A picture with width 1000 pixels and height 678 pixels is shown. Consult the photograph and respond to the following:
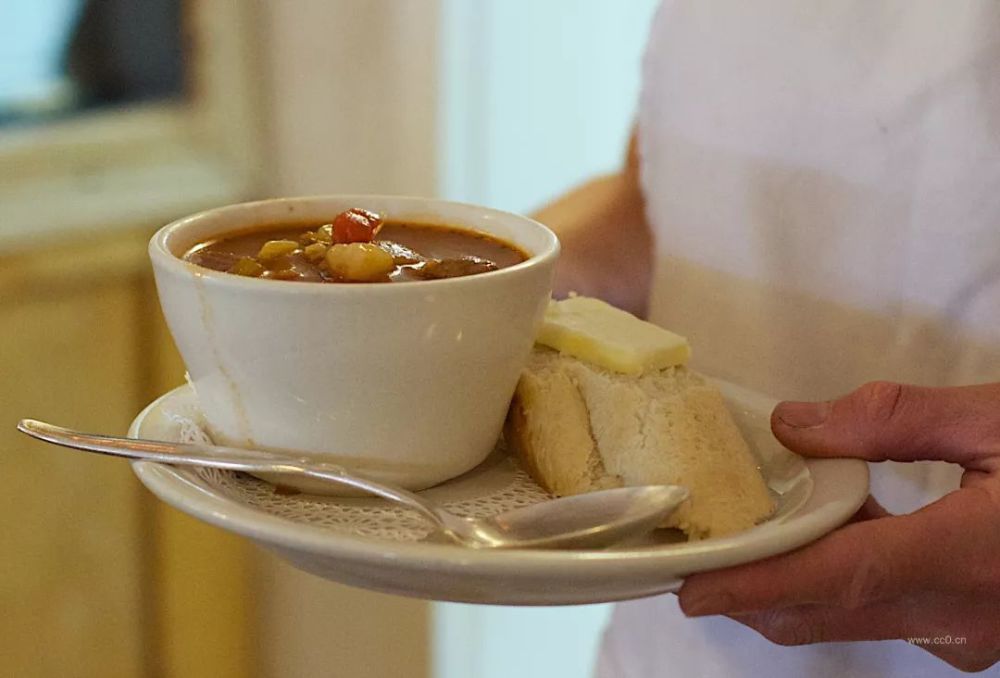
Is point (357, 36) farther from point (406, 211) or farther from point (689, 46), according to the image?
point (406, 211)

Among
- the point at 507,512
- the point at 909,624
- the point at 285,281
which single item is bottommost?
the point at 909,624

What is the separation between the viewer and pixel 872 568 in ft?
1.97

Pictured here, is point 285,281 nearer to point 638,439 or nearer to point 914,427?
point 638,439

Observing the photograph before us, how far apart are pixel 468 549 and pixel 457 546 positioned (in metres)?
0.03

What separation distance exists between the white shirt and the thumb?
211mm

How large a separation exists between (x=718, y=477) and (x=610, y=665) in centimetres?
56

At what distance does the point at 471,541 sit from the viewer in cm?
59

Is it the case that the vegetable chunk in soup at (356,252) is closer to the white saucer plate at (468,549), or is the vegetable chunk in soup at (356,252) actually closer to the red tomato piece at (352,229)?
the red tomato piece at (352,229)

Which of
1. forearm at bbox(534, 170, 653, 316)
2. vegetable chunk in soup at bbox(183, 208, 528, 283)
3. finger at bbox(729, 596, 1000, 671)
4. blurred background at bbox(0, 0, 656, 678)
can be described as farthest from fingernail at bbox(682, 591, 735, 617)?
blurred background at bbox(0, 0, 656, 678)

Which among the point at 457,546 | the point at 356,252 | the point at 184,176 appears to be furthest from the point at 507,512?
the point at 184,176

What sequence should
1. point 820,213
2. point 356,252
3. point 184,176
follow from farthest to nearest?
point 184,176, point 820,213, point 356,252

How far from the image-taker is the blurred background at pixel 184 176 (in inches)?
64.3

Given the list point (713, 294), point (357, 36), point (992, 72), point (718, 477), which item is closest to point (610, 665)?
point (713, 294)

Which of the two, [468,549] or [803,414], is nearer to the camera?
[468,549]
